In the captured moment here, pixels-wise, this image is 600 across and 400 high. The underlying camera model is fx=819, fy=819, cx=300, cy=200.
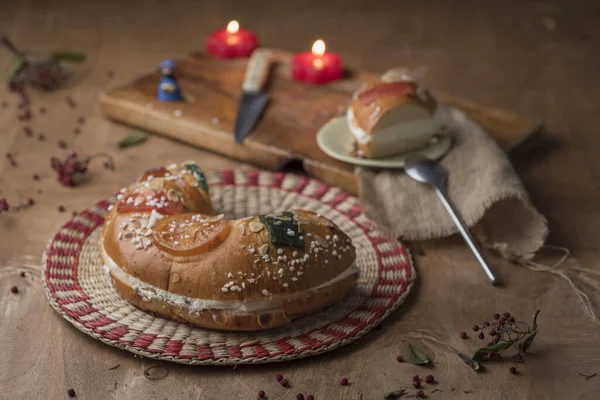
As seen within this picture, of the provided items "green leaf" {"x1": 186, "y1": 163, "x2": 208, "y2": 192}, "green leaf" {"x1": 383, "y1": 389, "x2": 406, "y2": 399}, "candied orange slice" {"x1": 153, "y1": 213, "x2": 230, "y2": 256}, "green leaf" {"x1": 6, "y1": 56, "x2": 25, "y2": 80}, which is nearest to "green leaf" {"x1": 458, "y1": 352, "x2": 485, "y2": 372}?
"green leaf" {"x1": 383, "y1": 389, "x2": 406, "y2": 399}

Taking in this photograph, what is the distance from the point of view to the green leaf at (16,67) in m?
2.86

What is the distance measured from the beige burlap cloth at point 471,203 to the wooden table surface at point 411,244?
0.05 metres

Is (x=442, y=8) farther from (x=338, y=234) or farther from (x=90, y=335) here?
(x=90, y=335)

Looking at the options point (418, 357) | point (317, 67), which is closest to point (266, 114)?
point (317, 67)

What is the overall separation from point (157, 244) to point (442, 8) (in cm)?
238

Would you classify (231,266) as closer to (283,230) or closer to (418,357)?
(283,230)

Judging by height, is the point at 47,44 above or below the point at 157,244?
below

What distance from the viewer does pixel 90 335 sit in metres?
1.63

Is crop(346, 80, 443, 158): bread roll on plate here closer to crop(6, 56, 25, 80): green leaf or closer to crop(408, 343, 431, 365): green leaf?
crop(408, 343, 431, 365): green leaf

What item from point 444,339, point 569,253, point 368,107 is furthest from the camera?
point 368,107

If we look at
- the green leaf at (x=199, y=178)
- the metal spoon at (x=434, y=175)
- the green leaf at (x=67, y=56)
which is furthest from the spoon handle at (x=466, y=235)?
the green leaf at (x=67, y=56)

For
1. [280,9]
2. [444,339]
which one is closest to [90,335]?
[444,339]

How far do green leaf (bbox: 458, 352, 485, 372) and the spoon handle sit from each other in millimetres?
280

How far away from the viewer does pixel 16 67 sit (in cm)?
287
